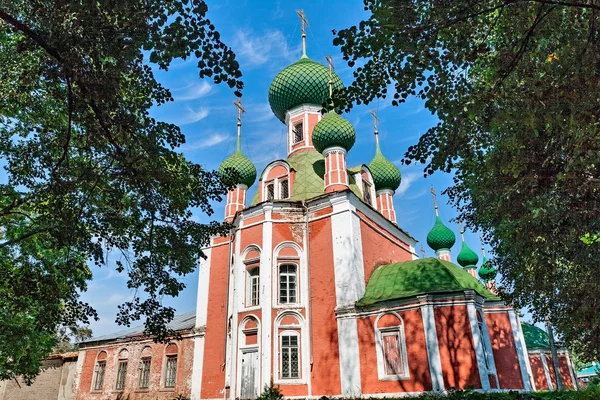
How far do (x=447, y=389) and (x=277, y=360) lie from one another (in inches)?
205

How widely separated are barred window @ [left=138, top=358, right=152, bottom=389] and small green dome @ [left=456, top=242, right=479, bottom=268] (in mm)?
17892

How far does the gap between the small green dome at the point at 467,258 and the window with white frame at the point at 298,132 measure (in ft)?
41.6

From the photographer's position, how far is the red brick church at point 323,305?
12.6 metres

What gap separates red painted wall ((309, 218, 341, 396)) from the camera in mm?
13297

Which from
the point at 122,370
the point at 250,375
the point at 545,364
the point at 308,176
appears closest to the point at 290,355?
the point at 250,375

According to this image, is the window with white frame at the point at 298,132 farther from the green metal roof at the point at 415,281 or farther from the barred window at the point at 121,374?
the barred window at the point at 121,374

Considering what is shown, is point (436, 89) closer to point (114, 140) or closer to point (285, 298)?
point (114, 140)

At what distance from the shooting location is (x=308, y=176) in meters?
17.5

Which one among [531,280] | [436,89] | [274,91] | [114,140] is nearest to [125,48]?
[114,140]

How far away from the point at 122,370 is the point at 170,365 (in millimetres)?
3451

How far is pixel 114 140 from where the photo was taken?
18.4 feet

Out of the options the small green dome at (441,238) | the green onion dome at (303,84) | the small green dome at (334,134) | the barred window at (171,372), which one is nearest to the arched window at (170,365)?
the barred window at (171,372)

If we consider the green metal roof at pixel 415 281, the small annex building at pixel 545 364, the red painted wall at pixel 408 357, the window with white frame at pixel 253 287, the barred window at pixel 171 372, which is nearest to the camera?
the red painted wall at pixel 408 357

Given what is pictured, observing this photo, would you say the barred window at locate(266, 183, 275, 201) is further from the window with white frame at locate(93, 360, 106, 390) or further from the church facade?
the window with white frame at locate(93, 360, 106, 390)
